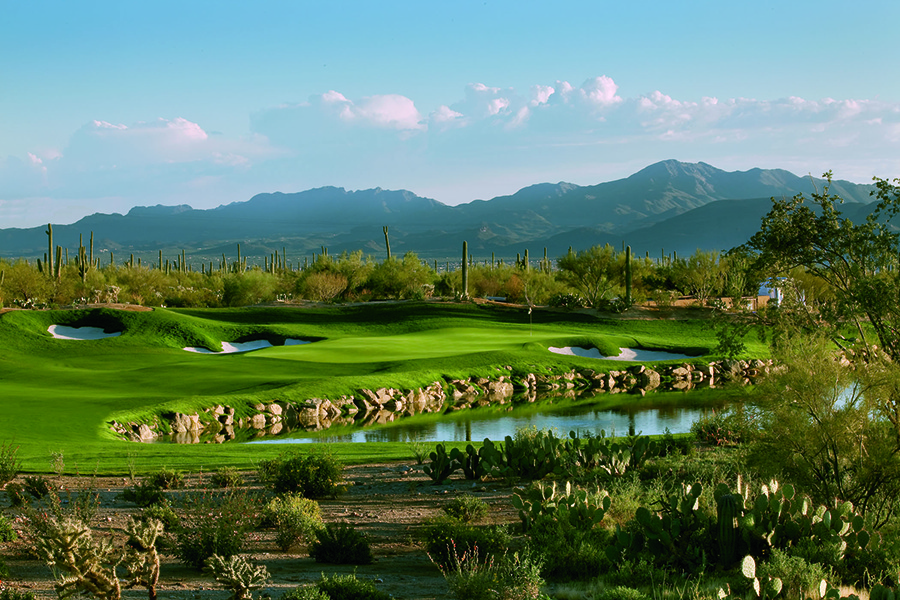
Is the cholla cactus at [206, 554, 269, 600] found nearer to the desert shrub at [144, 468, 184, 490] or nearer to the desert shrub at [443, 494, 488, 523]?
the desert shrub at [443, 494, 488, 523]

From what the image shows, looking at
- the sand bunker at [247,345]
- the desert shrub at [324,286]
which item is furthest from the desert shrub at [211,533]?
the desert shrub at [324,286]

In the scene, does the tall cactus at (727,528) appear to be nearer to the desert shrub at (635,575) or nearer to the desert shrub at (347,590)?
the desert shrub at (635,575)

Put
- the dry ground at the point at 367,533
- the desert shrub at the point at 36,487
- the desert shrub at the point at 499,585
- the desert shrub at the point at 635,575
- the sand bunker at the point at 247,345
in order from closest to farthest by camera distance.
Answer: the desert shrub at the point at 499,585 < the dry ground at the point at 367,533 < the desert shrub at the point at 635,575 < the desert shrub at the point at 36,487 < the sand bunker at the point at 247,345

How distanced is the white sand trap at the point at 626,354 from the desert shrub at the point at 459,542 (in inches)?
1313

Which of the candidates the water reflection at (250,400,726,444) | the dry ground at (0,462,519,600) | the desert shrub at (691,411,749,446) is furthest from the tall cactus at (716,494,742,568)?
the water reflection at (250,400,726,444)

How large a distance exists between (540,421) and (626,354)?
16.5 m

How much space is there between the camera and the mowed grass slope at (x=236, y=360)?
790 inches

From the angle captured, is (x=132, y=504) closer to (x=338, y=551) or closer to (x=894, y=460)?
(x=338, y=551)

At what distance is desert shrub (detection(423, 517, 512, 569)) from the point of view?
9.17m

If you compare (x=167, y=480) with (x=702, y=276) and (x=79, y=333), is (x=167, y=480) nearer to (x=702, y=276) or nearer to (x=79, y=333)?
(x=79, y=333)

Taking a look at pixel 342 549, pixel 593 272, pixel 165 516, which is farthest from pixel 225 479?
pixel 593 272

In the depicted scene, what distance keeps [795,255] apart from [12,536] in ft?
48.3

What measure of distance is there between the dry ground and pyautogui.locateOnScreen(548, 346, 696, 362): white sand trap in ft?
88.8

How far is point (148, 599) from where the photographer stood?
24.3 feet
